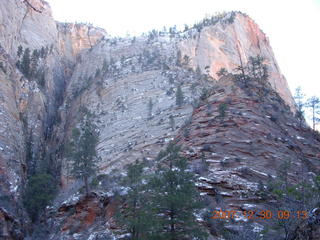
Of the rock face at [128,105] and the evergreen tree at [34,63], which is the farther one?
the evergreen tree at [34,63]

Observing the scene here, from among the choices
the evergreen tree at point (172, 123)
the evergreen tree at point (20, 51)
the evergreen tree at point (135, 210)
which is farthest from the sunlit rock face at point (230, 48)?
the evergreen tree at point (135, 210)

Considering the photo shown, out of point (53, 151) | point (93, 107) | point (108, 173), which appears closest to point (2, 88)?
point (53, 151)

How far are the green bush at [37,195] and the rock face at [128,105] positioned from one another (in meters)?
0.84

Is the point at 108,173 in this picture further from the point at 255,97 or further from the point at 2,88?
the point at 2,88

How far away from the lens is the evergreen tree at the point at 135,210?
22344mm

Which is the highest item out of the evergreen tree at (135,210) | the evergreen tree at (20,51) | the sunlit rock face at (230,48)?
the sunlit rock face at (230,48)

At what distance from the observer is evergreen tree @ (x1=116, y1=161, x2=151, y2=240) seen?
22.3 m

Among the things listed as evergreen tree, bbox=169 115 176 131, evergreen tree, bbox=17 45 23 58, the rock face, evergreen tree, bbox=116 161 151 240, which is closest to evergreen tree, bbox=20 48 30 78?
the rock face

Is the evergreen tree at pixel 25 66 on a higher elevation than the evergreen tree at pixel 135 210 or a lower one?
higher

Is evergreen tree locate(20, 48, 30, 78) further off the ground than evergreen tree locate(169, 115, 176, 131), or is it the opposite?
evergreen tree locate(20, 48, 30, 78)

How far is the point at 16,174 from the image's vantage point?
40188 mm

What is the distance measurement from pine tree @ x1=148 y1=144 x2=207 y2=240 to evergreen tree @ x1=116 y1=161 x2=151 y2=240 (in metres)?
0.71

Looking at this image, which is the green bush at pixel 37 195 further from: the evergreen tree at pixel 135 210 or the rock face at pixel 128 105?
the evergreen tree at pixel 135 210

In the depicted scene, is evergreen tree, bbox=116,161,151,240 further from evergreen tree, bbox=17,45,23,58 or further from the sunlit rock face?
the sunlit rock face
